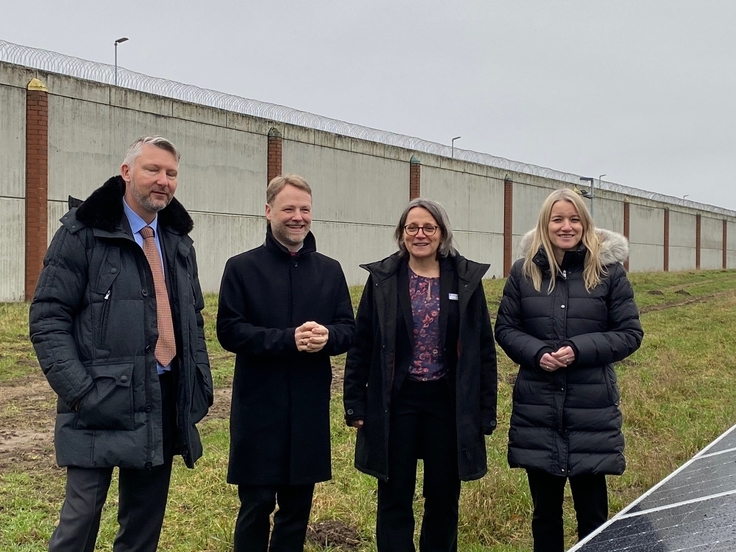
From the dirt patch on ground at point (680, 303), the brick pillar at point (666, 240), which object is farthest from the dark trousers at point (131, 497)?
the brick pillar at point (666, 240)

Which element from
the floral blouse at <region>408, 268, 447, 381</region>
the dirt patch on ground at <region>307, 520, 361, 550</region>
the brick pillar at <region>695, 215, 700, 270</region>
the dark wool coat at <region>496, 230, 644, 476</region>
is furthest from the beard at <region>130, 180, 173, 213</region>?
the brick pillar at <region>695, 215, 700, 270</region>

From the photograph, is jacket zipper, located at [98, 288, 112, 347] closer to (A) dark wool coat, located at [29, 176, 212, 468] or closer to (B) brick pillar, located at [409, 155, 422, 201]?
(A) dark wool coat, located at [29, 176, 212, 468]

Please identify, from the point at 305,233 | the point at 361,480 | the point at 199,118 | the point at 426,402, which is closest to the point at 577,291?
the point at 426,402

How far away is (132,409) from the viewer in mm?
3146

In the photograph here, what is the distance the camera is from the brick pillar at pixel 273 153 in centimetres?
2148

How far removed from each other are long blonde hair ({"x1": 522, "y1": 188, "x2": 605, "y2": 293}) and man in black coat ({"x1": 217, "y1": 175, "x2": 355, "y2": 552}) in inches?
38.9

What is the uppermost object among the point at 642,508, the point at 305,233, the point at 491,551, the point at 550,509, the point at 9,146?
the point at 9,146

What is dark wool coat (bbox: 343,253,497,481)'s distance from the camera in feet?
12.4

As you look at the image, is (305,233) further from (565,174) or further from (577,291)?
(565,174)

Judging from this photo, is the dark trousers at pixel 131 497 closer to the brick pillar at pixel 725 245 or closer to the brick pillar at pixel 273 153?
the brick pillar at pixel 273 153

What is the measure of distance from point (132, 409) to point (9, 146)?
1354 cm

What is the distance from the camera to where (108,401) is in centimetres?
309

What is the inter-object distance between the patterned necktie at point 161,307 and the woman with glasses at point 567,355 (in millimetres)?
1659

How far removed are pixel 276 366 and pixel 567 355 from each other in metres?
1.39
